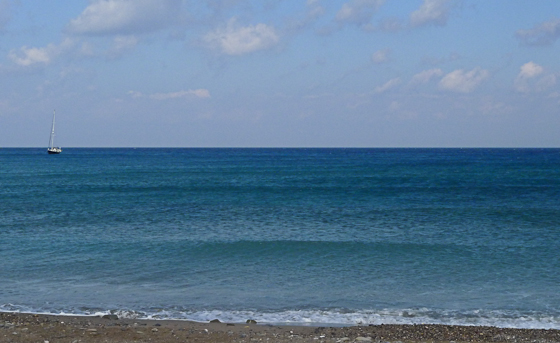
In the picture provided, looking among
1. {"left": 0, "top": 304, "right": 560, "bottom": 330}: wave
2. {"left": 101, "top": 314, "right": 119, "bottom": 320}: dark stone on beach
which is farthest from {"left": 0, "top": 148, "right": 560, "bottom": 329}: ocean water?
{"left": 101, "top": 314, "right": 119, "bottom": 320}: dark stone on beach

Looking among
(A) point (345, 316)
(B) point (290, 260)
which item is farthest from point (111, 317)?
(B) point (290, 260)

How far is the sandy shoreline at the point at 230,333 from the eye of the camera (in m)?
14.3

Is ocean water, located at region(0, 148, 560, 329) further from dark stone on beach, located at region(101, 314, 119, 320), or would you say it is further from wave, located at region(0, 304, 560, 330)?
dark stone on beach, located at region(101, 314, 119, 320)

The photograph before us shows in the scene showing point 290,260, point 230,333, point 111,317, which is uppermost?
point 290,260

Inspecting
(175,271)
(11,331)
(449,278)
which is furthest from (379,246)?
(11,331)

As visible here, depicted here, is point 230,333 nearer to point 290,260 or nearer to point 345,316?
point 345,316

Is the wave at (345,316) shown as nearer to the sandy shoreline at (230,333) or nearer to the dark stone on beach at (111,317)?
the dark stone on beach at (111,317)

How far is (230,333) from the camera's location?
49.5 ft

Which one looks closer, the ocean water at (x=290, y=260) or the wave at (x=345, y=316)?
the wave at (x=345, y=316)

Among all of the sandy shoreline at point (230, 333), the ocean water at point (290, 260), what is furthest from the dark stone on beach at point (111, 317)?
the ocean water at point (290, 260)

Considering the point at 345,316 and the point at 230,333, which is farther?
the point at 345,316

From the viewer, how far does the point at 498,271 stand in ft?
75.7

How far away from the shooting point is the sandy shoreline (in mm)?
14336

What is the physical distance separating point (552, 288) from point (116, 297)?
1653 cm
